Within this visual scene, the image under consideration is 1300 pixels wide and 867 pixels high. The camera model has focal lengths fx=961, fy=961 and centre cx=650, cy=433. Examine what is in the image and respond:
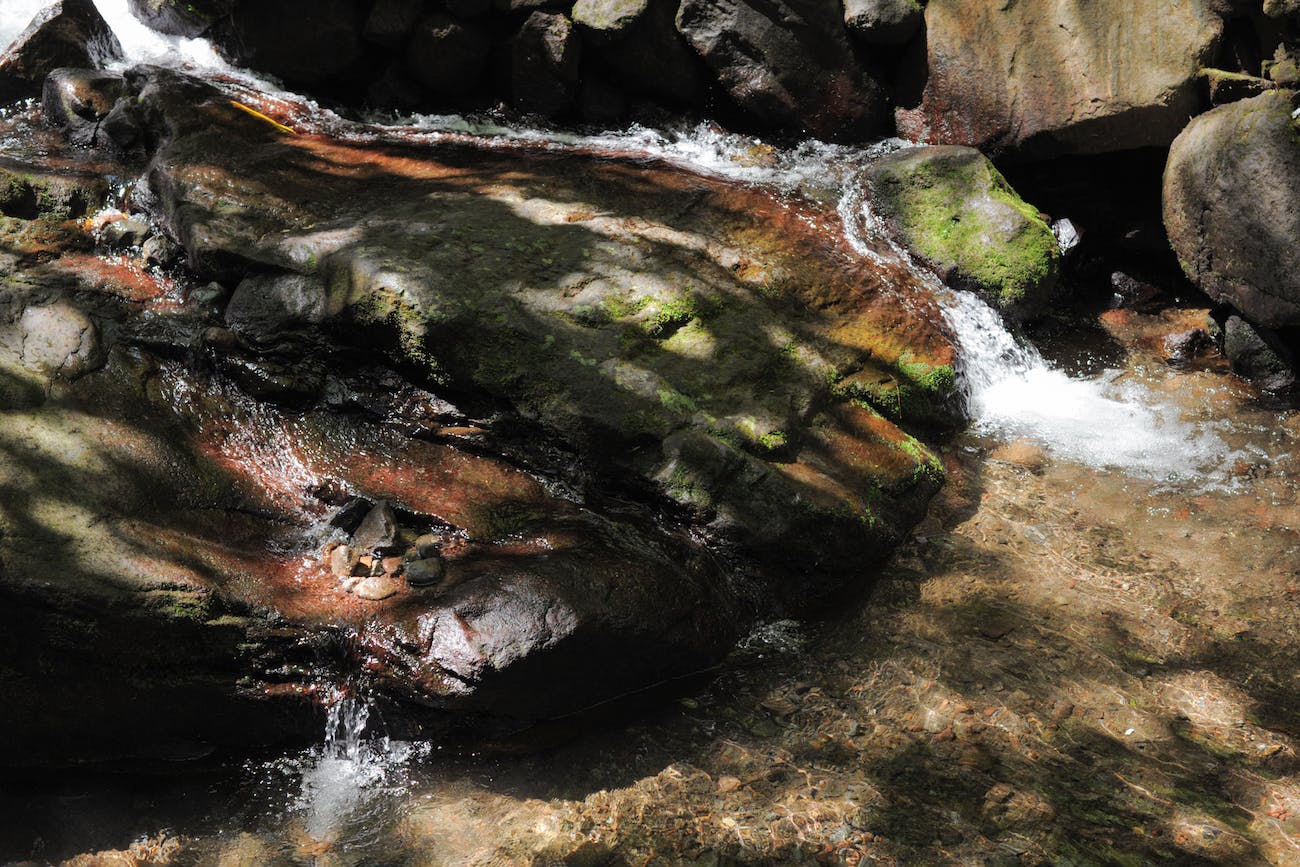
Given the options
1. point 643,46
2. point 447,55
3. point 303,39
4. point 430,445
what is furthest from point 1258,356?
point 303,39

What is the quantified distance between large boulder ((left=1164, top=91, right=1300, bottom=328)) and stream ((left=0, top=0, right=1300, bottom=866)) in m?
1.29

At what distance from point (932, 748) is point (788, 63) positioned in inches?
202

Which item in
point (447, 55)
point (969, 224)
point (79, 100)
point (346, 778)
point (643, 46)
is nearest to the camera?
point (346, 778)

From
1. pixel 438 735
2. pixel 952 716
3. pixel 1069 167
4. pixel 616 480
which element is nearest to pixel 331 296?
pixel 616 480

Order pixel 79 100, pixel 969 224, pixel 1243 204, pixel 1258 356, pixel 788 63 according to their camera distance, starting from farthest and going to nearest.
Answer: pixel 788 63 → pixel 79 100 → pixel 969 224 → pixel 1258 356 → pixel 1243 204

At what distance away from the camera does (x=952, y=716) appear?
3744 millimetres

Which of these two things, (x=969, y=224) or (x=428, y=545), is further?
(x=969, y=224)

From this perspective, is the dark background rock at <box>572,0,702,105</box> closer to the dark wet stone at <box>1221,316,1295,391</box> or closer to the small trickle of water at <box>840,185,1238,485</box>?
the small trickle of water at <box>840,185,1238,485</box>

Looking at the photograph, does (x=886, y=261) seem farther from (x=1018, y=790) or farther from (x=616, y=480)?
(x=1018, y=790)

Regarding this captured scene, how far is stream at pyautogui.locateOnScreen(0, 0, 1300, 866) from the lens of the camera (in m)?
3.31

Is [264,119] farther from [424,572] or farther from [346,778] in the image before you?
[346,778]

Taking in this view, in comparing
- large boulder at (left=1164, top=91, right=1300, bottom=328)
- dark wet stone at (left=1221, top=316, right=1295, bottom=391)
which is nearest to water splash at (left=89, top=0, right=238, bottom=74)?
large boulder at (left=1164, top=91, right=1300, bottom=328)

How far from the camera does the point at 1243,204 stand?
5625 millimetres

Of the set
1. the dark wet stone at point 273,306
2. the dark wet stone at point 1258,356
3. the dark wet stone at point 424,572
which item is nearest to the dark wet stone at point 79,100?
the dark wet stone at point 273,306
